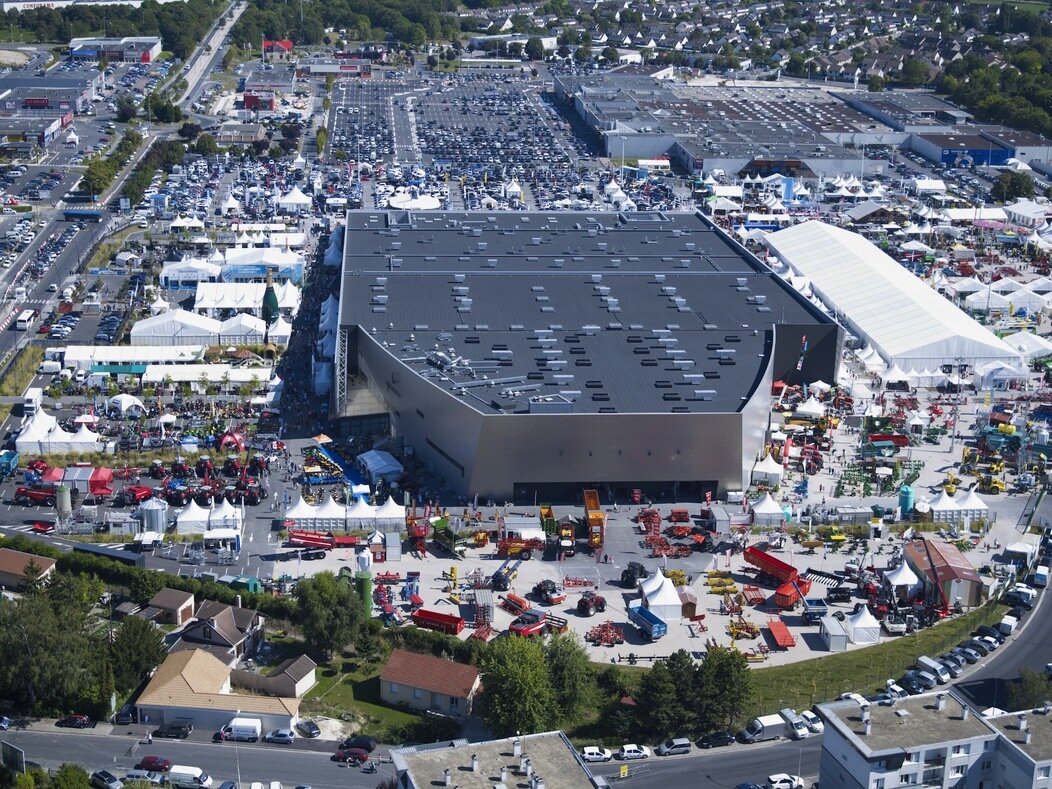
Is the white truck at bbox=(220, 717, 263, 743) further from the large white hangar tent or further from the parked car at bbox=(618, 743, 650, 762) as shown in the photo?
the large white hangar tent

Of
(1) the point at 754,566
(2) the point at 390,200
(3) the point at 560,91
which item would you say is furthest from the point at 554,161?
(1) the point at 754,566

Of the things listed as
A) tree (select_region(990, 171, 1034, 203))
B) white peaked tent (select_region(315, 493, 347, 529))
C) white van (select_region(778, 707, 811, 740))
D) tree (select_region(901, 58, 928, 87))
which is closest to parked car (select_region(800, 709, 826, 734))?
white van (select_region(778, 707, 811, 740))

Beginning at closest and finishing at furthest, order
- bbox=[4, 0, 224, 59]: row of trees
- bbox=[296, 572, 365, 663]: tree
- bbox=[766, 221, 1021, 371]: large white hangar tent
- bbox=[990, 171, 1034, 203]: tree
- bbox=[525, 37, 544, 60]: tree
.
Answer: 1. bbox=[296, 572, 365, 663]: tree
2. bbox=[766, 221, 1021, 371]: large white hangar tent
3. bbox=[990, 171, 1034, 203]: tree
4. bbox=[4, 0, 224, 59]: row of trees
5. bbox=[525, 37, 544, 60]: tree

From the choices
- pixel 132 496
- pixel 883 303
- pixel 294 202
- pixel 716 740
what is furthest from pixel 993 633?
pixel 294 202

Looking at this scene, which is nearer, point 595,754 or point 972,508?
point 595,754

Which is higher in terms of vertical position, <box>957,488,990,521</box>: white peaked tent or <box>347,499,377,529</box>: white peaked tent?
<box>957,488,990,521</box>: white peaked tent

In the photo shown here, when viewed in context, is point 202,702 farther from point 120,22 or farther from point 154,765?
point 120,22
